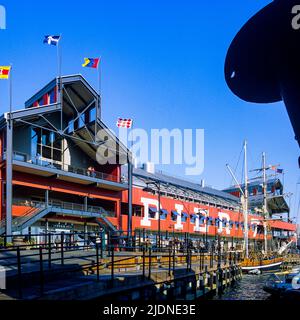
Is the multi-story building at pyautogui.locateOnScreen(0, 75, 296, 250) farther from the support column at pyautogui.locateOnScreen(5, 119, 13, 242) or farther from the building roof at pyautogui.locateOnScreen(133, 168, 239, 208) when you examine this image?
the building roof at pyautogui.locateOnScreen(133, 168, 239, 208)

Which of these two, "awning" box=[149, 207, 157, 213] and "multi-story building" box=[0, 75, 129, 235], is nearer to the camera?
"multi-story building" box=[0, 75, 129, 235]

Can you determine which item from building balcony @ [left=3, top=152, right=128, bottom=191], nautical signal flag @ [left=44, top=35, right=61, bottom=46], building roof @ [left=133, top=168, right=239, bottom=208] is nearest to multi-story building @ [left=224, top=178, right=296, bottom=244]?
building roof @ [left=133, top=168, right=239, bottom=208]

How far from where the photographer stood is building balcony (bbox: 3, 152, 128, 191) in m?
34.2

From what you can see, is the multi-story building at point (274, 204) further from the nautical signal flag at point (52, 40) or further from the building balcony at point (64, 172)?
the nautical signal flag at point (52, 40)

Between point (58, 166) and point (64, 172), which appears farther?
point (58, 166)

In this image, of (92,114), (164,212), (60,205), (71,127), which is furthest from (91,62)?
(164,212)

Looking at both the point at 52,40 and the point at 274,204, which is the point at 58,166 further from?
the point at 274,204

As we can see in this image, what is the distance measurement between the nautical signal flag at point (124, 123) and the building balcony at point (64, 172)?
5349 millimetres

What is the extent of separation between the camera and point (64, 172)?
3778 cm

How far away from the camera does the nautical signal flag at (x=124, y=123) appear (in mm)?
41719

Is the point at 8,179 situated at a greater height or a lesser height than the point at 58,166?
lesser

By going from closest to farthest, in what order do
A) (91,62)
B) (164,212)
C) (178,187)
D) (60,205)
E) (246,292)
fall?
(246,292) → (60,205) → (91,62) → (164,212) → (178,187)

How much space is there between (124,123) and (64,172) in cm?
816

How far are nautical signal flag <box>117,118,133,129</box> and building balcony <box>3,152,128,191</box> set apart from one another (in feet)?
17.6
